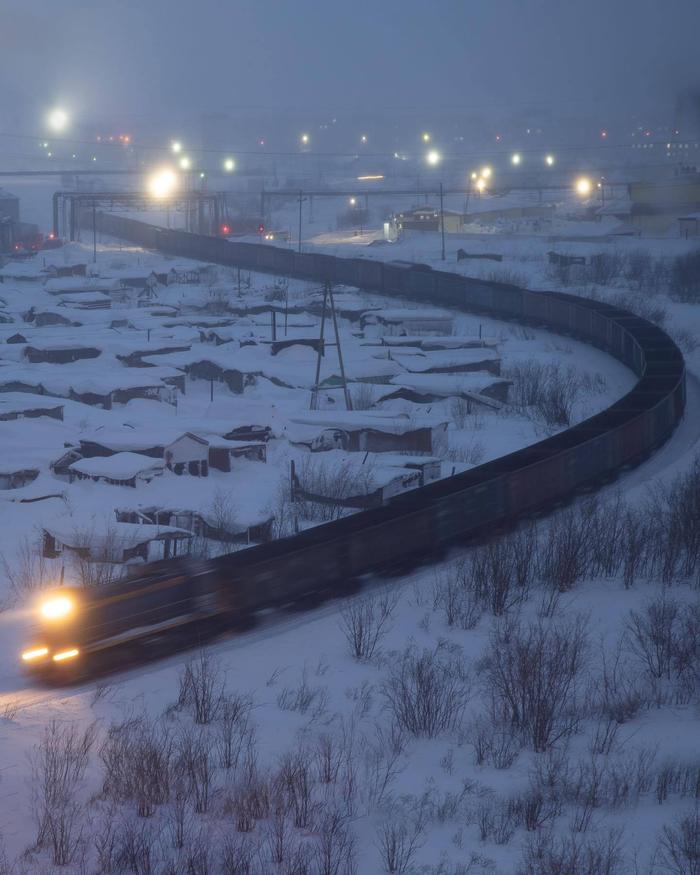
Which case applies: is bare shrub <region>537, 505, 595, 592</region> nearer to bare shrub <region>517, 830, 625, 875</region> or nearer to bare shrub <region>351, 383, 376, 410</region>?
bare shrub <region>517, 830, 625, 875</region>

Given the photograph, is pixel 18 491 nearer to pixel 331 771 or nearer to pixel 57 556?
pixel 57 556

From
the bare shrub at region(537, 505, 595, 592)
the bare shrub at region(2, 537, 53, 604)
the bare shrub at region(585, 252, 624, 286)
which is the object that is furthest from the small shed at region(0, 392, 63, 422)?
the bare shrub at region(585, 252, 624, 286)

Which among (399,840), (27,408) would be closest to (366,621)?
(399,840)

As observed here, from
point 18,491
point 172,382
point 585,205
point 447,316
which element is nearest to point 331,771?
point 18,491

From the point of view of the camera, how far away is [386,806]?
6.07 m

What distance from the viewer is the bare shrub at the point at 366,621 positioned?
862cm

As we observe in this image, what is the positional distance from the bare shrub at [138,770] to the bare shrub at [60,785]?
0.54 feet

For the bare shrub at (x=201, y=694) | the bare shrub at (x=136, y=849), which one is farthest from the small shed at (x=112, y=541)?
the bare shrub at (x=136, y=849)

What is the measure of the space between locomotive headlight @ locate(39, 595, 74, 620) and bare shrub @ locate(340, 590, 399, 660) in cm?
226

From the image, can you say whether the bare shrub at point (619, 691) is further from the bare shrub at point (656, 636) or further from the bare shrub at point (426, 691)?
the bare shrub at point (426, 691)

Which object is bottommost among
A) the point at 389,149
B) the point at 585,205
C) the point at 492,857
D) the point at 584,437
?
the point at 492,857

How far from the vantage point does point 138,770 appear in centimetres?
605

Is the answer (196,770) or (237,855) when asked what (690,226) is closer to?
(196,770)

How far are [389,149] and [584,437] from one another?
5807 inches
